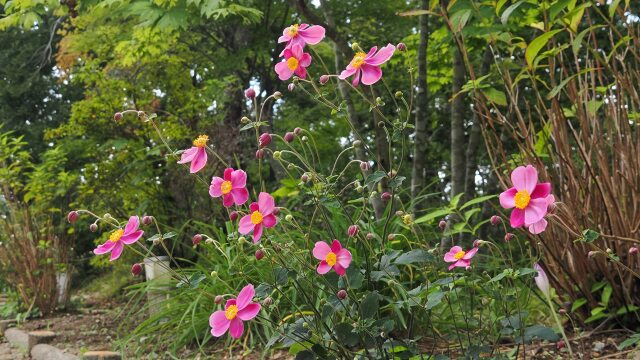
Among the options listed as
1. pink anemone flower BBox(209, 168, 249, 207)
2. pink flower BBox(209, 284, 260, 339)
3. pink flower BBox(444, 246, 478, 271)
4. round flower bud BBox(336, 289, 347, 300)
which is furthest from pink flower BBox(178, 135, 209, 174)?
pink flower BBox(444, 246, 478, 271)

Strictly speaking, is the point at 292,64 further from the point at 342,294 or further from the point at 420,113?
the point at 420,113

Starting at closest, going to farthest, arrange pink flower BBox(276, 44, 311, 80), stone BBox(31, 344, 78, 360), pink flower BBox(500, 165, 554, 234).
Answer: pink flower BBox(500, 165, 554, 234) < pink flower BBox(276, 44, 311, 80) < stone BBox(31, 344, 78, 360)

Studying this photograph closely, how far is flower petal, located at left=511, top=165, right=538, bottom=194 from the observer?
1.42 m

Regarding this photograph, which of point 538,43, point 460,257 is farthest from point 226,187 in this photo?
point 538,43

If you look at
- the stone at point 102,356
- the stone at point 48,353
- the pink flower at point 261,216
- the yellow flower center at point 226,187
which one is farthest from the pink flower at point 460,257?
the stone at point 48,353

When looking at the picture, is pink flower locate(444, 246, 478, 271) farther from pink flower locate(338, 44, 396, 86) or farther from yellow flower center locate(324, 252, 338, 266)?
pink flower locate(338, 44, 396, 86)

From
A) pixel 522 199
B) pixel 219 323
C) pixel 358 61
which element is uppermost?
pixel 358 61

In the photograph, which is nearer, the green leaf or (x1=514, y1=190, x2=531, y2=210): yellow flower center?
(x1=514, y1=190, x2=531, y2=210): yellow flower center

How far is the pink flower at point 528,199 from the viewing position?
1.39 metres

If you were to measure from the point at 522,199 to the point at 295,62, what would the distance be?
24.4 inches

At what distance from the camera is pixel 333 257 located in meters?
1.62

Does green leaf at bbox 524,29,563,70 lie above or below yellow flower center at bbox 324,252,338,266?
above

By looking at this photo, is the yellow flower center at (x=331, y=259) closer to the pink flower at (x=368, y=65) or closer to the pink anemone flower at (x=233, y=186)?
the pink anemone flower at (x=233, y=186)

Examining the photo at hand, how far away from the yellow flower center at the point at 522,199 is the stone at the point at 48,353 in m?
2.54
